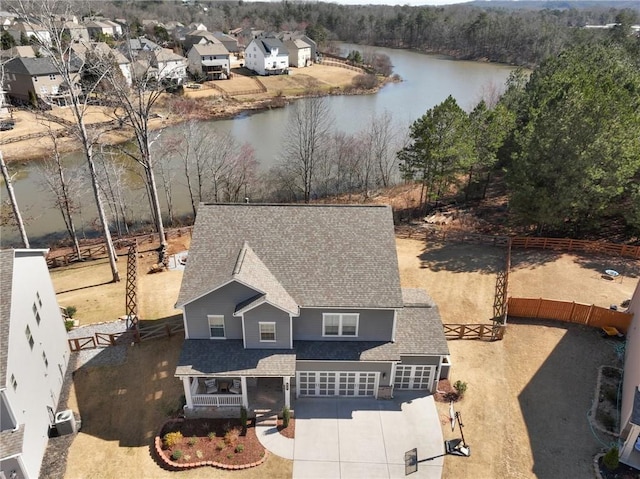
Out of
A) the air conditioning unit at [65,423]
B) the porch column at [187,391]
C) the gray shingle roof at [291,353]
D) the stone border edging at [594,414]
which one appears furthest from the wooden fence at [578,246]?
the air conditioning unit at [65,423]

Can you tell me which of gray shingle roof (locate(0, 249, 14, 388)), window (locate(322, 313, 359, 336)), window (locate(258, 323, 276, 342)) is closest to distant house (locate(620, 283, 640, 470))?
window (locate(322, 313, 359, 336))

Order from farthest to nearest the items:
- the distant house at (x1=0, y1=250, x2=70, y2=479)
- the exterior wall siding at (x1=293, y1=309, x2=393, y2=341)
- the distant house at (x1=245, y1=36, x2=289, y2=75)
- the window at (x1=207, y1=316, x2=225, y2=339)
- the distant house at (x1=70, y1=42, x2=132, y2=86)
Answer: the distant house at (x1=245, y1=36, x2=289, y2=75) < the distant house at (x1=70, y1=42, x2=132, y2=86) < the exterior wall siding at (x1=293, y1=309, x2=393, y2=341) < the window at (x1=207, y1=316, x2=225, y2=339) < the distant house at (x1=0, y1=250, x2=70, y2=479)

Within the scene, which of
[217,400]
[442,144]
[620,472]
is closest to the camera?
[620,472]

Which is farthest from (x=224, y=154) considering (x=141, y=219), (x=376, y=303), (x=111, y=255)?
(x=376, y=303)

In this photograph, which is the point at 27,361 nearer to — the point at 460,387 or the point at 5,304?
the point at 5,304

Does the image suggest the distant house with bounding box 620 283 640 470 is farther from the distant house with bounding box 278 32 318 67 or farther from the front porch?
the distant house with bounding box 278 32 318 67

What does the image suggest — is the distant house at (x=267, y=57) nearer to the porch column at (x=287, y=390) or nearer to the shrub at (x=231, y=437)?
the porch column at (x=287, y=390)

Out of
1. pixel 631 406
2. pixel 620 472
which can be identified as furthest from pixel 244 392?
pixel 631 406
